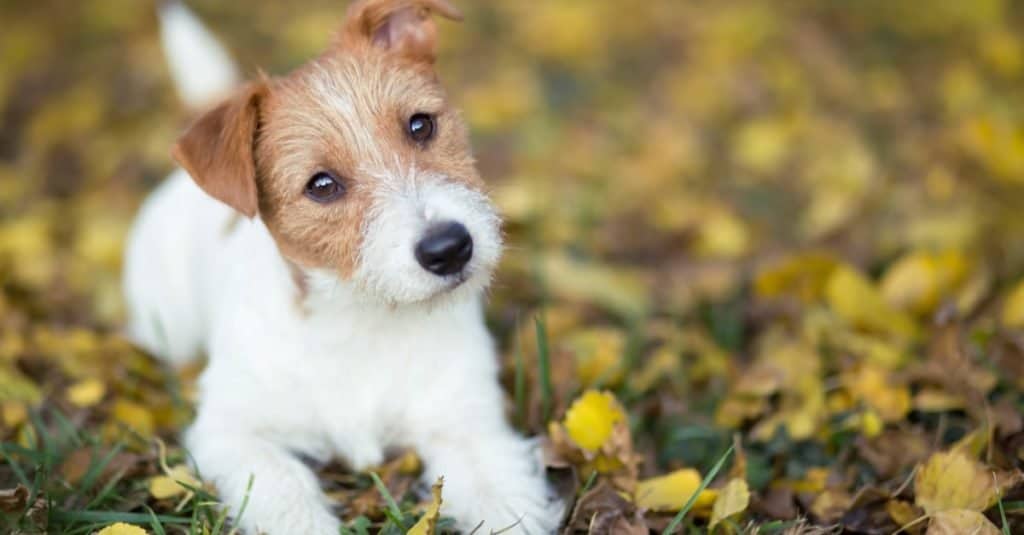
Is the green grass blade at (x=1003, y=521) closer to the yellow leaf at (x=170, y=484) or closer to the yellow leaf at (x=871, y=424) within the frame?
the yellow leaf at (x=871, y=424)

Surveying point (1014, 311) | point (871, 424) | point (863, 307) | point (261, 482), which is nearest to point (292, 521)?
point (261, 482)

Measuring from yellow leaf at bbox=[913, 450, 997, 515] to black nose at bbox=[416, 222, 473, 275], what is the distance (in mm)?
1649

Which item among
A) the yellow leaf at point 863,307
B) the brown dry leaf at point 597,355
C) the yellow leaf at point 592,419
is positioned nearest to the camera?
the yellow leaf at point 592,419

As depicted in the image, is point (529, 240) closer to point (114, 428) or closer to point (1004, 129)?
point (114, 428)

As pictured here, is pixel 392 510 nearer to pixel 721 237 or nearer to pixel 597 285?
pixel 597 285

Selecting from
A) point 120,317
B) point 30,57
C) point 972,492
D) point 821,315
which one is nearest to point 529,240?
point 821,315

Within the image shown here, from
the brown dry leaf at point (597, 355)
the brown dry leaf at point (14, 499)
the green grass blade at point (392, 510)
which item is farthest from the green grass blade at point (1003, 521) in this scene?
the brown dry leaf at point (14, 499)

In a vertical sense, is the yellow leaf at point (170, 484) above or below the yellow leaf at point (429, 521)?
below

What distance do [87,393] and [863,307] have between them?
318 cm

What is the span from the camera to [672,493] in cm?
316

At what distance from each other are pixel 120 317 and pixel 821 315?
332cm

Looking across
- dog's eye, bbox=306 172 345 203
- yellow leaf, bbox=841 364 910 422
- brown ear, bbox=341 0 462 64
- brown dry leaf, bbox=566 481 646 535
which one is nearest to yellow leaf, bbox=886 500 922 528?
yellow leaf, bbox=841 364 910 422

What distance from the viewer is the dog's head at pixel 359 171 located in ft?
9.36

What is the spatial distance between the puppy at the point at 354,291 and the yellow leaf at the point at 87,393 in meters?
0.48
